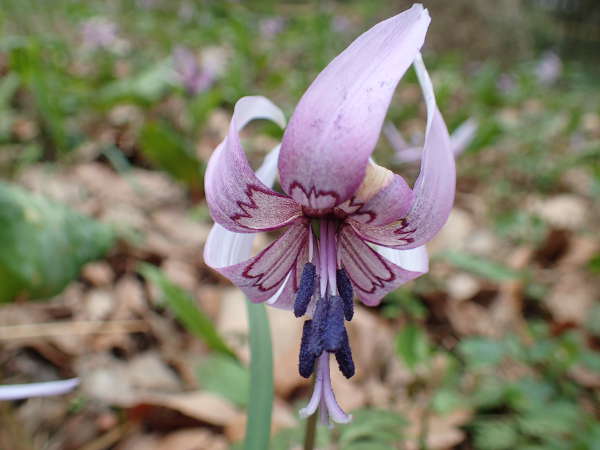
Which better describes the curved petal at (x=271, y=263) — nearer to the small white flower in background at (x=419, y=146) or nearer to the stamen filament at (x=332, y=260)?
the stamen filament at (x=332, y=260)

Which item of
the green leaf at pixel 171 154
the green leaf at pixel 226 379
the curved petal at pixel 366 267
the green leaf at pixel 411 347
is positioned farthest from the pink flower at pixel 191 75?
the curved petal at pixel 366 267

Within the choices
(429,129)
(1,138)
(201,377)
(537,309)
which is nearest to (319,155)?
(429,129)

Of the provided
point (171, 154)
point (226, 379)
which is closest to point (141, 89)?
point (171, 154)

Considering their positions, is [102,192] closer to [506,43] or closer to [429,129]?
[429,129]

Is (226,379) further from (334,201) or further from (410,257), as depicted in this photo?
(334,201)

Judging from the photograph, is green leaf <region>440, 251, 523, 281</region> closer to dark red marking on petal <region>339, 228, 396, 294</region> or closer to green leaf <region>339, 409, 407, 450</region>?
green leaf <region>339, 409, 407, 450</region>
